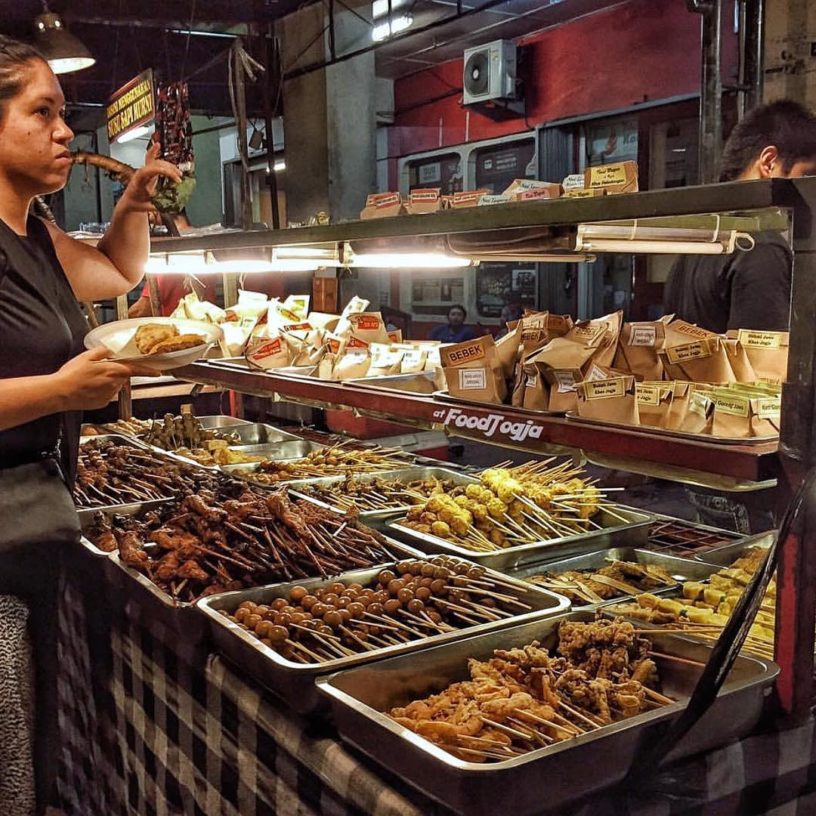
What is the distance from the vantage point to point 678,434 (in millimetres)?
2064

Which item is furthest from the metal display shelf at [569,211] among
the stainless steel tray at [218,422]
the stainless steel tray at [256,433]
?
the stainless steel tray at [218,422]

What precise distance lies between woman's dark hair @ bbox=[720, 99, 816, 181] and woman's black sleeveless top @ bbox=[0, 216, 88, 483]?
2.58 m

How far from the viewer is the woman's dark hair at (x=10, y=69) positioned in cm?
256

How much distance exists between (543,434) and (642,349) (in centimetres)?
43

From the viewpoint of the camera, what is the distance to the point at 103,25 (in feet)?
33.6

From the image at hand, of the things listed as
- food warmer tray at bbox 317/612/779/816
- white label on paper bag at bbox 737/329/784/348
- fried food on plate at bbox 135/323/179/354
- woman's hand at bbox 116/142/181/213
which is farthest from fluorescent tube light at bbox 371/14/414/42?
food warmer tray at bbox 317/612/779/816

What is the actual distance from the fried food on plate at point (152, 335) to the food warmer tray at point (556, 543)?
1.06 meters

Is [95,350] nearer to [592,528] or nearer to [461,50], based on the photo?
[592,528]

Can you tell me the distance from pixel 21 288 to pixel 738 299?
280 centimetres

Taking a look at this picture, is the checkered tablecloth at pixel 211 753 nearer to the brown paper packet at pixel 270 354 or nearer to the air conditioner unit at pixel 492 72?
the brown paper packet at pixel 270 354

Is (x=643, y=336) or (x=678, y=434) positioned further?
(x=643, y=336)

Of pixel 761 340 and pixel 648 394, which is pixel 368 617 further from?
pixel 761 340

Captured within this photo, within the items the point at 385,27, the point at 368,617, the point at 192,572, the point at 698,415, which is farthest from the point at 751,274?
the point at 385,27

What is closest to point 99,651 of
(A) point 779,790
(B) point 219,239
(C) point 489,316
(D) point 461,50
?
(B) point 219,239
